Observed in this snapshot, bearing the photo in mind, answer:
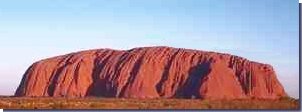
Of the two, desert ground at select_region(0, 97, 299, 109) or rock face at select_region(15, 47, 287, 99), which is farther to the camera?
rock face at select_region(15, 47, 287, 99)

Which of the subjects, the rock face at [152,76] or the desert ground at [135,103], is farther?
the rock face at [152,76]

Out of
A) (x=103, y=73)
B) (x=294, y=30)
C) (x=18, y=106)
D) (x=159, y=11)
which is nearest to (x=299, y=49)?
(x=294, y=30)

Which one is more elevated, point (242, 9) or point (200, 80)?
point (242, 9)

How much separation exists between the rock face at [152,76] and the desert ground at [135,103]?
0.14 meters

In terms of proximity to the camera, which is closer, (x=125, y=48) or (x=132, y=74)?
(x=125, y=48)

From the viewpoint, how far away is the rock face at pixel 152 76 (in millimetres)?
10461

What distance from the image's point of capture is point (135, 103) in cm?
1009

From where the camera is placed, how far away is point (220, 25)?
34.0ft

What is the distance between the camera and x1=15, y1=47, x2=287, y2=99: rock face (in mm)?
10461

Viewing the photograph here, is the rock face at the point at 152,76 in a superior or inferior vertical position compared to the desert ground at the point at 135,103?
superior

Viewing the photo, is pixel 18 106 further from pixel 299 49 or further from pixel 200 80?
pixel 299 49

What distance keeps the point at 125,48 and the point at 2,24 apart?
1773 millimetres

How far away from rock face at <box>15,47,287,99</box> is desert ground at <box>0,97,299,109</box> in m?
0.14

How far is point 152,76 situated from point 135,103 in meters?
0.80
